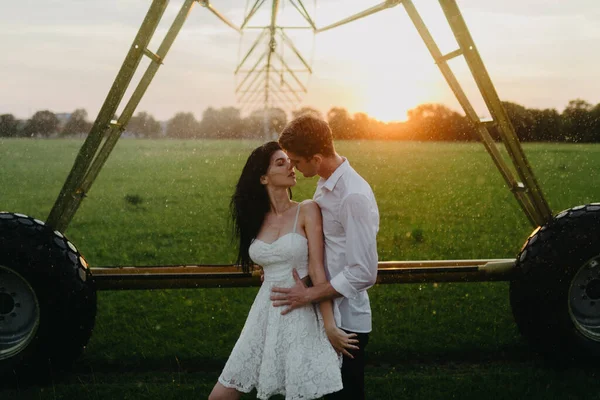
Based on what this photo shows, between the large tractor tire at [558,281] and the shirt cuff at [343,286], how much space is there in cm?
249

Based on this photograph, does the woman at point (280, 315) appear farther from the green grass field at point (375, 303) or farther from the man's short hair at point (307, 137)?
the green grass field at point (375, 303)

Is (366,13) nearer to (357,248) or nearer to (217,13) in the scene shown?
(217,13)

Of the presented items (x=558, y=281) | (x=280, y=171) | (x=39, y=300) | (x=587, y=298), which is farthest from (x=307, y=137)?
(x=587, y=298)

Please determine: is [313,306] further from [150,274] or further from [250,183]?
[150,274]

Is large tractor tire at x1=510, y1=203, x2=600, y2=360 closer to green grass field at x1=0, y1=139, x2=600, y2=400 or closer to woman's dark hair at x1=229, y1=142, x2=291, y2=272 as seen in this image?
green grass field at x1=0, y1=139, x2=600, y2=400

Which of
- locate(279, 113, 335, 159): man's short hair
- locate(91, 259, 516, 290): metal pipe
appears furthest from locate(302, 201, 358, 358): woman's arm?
locate(91, 259, 516, 290): metal pipe

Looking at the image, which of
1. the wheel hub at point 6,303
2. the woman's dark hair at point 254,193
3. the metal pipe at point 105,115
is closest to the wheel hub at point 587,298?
the woman's dark hair at point 254,193

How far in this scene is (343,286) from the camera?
328cm

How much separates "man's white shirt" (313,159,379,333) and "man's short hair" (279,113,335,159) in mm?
146

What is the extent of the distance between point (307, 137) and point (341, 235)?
0.53 meters

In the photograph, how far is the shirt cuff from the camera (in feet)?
10.7

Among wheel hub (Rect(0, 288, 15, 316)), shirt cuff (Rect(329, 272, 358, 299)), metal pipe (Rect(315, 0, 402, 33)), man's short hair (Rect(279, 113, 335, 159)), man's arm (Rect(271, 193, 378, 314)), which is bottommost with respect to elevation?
wheel hub (Rect(0, 288, 15, 316))

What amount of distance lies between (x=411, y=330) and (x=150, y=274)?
2.47m

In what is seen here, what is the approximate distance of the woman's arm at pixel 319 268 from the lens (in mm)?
3404
